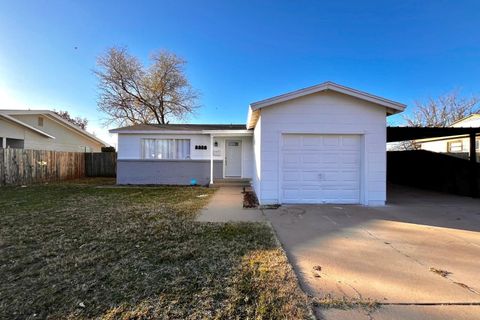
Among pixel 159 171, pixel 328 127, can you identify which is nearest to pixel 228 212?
pixel 328 127

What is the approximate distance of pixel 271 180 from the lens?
7.99 m

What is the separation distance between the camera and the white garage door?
8102 millimetres

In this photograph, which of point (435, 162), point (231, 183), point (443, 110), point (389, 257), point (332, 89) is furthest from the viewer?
point (443, 110)

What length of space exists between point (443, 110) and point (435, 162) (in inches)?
748

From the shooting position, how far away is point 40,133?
16766 millimetres

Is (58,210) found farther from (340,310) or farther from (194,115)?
(194,115)

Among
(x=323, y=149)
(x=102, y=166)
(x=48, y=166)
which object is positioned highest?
(x=323, y=149)

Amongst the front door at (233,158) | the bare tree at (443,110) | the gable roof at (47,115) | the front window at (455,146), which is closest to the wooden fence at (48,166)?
the gable roof at (47,115)

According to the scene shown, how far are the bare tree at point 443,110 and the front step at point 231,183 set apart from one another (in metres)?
22.6

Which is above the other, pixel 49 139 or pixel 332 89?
pixel 332 89

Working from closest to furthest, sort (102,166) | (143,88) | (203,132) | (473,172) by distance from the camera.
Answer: (473,172)
(203,132)
(102,166)
(143,88)

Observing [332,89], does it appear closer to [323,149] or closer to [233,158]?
[323,149]

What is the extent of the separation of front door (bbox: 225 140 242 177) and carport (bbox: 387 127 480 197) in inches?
280

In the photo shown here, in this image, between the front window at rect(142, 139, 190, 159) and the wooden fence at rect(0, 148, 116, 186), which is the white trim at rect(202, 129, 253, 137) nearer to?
the front window at rect(142, 139, 190, 159)
